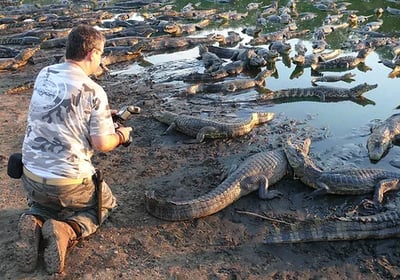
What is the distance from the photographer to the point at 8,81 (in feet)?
29.2

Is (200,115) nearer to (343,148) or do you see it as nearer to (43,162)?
(343,148)

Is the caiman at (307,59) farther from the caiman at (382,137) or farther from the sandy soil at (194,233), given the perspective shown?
the sandy soil at (194,233)

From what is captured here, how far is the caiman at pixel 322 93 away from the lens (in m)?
7.52

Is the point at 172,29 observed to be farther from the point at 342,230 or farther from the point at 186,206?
the point at 342,230


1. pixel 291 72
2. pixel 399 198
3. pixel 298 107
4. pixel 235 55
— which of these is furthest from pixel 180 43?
pixel 399 198

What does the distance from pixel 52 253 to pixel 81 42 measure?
1478 mm

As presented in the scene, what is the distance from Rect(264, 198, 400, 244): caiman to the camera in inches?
143

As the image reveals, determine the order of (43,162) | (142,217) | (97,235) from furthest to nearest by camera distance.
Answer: (142,217)
(97,235)
(43,162)

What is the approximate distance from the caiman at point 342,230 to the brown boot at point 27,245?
5.77ft

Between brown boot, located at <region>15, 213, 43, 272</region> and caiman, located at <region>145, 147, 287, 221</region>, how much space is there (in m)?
1.12

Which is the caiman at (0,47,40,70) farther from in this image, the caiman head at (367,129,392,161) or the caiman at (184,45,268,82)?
the caiman head at (367,129,392,161)

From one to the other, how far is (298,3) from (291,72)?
36.1 feet

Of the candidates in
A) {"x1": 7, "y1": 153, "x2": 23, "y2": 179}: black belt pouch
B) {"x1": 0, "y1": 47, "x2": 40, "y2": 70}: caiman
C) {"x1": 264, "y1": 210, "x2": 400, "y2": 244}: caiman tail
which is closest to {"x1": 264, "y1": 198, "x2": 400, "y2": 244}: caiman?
{"x1": 264, "y1": 210, "x2": 400, "y2": 244}: caiman tail

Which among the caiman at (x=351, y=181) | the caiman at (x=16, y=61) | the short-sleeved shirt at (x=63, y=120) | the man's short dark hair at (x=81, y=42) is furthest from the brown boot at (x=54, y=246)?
the caiman at (x=16, y=61)
